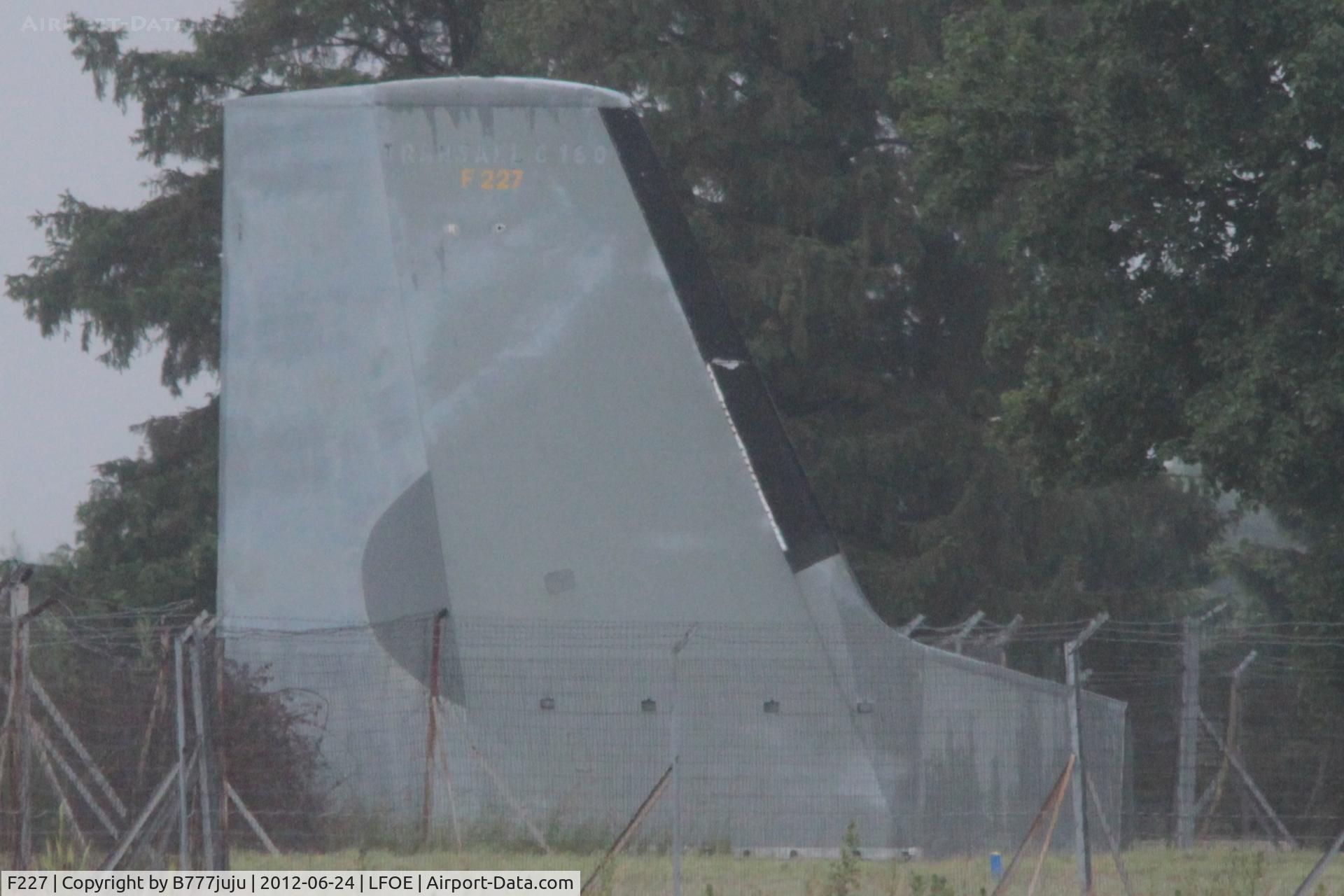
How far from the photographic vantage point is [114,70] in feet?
101

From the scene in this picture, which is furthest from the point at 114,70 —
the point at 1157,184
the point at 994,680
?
the point at 994,680

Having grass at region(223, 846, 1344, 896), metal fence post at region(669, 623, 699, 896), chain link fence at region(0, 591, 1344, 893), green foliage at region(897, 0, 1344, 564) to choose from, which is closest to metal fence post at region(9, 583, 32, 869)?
chain link fence at region(0, 591, 1344, 893)

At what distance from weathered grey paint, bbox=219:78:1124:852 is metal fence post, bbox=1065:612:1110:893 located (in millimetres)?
1488

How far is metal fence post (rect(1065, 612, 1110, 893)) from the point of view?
11133 millimetres

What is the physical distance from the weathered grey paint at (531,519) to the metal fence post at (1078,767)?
1.49 m

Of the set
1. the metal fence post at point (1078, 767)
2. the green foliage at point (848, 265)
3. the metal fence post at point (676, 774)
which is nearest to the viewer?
the metal fence post at point (676, 774)

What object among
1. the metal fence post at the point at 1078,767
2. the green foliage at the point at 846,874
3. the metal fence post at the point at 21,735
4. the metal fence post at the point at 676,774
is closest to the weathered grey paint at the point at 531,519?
the metal fence post at the point at 676,774

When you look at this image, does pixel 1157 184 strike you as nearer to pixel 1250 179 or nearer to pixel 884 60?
pixel 1250 179

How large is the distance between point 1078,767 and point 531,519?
468cm

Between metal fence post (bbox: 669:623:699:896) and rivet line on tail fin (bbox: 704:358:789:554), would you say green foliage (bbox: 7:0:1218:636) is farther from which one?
metal fence post (bbox: 669:623:699:896)

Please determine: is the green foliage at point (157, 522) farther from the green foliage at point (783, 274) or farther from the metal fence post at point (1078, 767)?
the metal fence post at point (1078, 767)

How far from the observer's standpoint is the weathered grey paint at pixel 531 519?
12.7m

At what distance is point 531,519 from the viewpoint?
13844mm

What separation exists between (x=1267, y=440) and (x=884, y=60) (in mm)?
14319
